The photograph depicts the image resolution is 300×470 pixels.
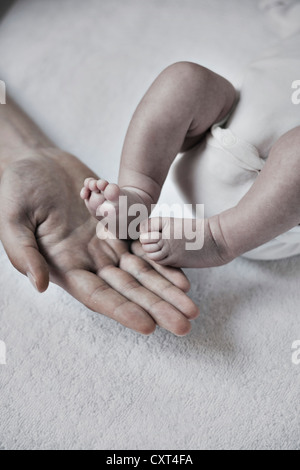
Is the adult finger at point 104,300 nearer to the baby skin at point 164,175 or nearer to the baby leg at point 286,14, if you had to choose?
the baby skin at point 164,175

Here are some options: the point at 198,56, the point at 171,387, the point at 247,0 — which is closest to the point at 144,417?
the point at 171,387

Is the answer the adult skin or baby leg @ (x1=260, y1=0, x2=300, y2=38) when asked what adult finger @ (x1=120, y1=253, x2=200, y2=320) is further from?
baby leg @ (x1=260, y1=0, x2=300, y2=38)

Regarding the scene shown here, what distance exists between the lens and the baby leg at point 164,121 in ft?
2.75

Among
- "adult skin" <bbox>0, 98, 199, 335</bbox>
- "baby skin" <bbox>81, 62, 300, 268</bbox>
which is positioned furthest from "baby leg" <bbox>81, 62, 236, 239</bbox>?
"adult skin" <bbox>0, 98, 199, 335</bbox>

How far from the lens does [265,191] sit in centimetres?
75

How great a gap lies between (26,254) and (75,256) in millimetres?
103

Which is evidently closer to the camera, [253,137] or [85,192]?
[85,192]

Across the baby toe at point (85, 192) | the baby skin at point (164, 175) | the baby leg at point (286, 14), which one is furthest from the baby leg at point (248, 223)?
the baby leg at point (286, 14)

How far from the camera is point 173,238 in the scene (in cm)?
78

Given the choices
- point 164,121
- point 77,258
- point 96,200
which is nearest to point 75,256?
point 77,258

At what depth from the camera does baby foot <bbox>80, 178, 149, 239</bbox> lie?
0.73 m

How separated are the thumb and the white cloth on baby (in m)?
0.31

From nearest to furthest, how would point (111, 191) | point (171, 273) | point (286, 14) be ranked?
point (111, 191), point (171, 273), point (286, 14)

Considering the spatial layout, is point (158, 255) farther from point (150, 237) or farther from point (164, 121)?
point (164, 121)
